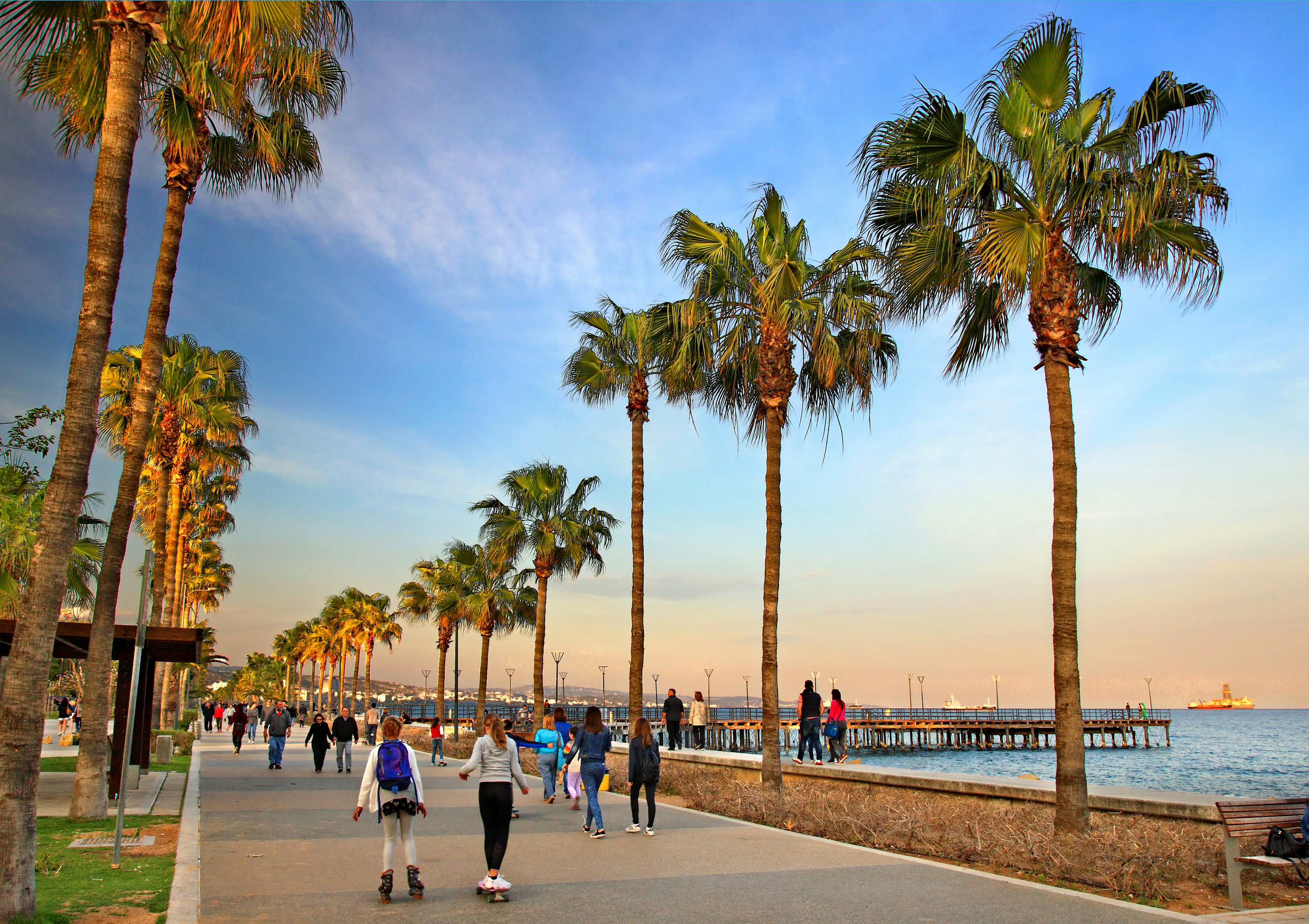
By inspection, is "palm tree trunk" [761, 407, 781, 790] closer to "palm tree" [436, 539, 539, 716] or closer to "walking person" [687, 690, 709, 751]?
"walking person" [687, 690, 709, 751]

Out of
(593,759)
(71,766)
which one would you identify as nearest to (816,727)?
(593,759)

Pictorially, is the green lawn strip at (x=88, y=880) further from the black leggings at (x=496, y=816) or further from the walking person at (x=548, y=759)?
the walking person at (x=548, y=759)

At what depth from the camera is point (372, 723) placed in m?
33.7

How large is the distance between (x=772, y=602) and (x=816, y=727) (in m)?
5.18

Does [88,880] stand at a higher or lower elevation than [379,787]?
lower

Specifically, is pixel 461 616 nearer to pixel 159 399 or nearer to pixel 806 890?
pixel 159 399

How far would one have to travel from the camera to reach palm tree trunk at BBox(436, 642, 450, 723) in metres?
46.4

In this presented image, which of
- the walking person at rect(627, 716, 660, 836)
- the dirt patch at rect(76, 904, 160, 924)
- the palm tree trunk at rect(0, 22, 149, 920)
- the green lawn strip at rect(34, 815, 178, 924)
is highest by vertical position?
the palm tree trunk at rect(0, 22, 149, 920)

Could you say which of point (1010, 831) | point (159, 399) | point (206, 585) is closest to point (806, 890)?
point (1010, 831)

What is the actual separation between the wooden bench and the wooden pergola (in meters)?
13.9

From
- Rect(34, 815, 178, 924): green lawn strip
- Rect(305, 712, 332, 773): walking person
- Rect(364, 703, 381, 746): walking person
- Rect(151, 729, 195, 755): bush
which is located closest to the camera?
Rect(34, 815, 178, 924): green lawn strip

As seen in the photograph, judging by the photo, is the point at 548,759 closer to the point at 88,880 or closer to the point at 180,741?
the point at 88,880

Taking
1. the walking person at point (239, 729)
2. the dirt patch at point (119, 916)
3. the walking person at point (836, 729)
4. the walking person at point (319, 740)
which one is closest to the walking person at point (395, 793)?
the dirt patch at point (119, 916)

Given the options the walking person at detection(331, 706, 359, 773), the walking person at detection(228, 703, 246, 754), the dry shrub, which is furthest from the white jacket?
the walking person at detection(228, 703, 246, 754)
